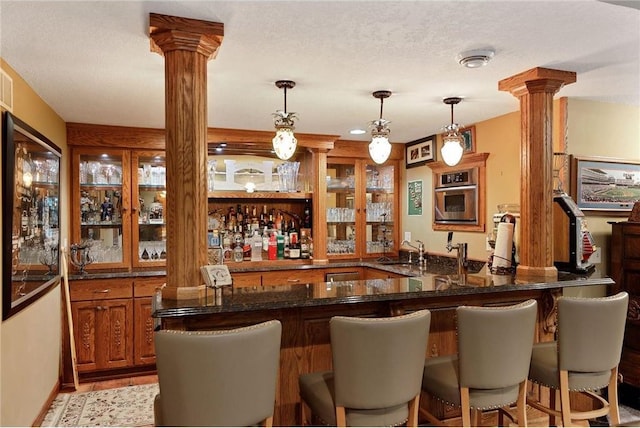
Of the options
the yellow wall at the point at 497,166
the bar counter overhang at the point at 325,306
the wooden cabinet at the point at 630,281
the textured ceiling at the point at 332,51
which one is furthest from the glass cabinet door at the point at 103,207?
the wooden cabinet at the point at 630,281

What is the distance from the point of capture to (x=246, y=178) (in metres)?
4.85

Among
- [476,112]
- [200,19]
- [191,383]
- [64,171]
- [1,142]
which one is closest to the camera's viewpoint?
[191,383]

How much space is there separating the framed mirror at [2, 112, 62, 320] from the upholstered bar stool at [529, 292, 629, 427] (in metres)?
2.88

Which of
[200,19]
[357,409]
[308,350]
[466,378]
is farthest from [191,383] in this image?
[200,19]

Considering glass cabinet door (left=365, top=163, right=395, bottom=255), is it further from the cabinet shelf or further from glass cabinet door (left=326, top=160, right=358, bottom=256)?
the cabinet shelf

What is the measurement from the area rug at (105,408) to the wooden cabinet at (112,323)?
0.32 metres

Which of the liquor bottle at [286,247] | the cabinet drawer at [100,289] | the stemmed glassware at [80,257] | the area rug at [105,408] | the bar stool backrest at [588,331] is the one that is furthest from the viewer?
the liquor bottle at [286,247]

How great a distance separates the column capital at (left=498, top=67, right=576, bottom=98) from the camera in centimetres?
265

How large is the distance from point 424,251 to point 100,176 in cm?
346

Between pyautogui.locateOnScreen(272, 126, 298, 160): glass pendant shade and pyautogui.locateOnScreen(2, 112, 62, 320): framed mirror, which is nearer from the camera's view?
pyautogui.locateOnScreen(2, 112, 62, 320): framed mirror

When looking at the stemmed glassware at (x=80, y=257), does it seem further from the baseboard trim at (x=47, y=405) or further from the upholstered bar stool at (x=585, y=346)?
the upholstered bar stool at (x=585, y=346)

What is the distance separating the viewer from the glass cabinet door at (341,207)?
5.16m

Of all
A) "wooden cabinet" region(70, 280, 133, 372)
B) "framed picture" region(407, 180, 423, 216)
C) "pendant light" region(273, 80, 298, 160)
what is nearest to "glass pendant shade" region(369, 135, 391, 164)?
"pendant light" region(273, 80, 298, 160)

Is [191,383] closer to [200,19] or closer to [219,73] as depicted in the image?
[200,19]
